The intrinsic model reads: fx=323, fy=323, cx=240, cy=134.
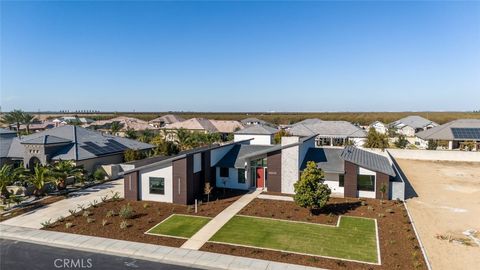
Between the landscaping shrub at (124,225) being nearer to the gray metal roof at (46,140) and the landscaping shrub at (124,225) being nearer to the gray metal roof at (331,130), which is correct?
the gray metal roof at (46,140)

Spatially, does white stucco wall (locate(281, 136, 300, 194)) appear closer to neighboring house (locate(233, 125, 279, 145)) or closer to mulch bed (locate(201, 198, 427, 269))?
mulch bed (locate(201, 198, 427, 269))

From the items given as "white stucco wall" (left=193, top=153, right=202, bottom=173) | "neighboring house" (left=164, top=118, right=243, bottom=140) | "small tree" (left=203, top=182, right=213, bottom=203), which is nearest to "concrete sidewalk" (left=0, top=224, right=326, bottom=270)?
"small tree" (left=203, top=182, right=213, bottom=203)

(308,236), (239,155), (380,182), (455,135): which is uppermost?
(455,135)

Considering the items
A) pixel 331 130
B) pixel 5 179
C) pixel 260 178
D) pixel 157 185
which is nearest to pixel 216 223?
pixel 157 185

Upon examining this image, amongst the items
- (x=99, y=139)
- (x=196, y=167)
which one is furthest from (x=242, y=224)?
(x=99, y=139)

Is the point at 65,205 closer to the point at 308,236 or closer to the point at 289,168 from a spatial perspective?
the point at 289,168

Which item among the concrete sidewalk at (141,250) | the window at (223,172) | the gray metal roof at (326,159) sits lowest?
the concrete sidewalk at (141,250)

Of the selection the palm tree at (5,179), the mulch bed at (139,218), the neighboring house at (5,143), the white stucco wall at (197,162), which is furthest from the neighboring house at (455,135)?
the neighboring house at (5,143)
